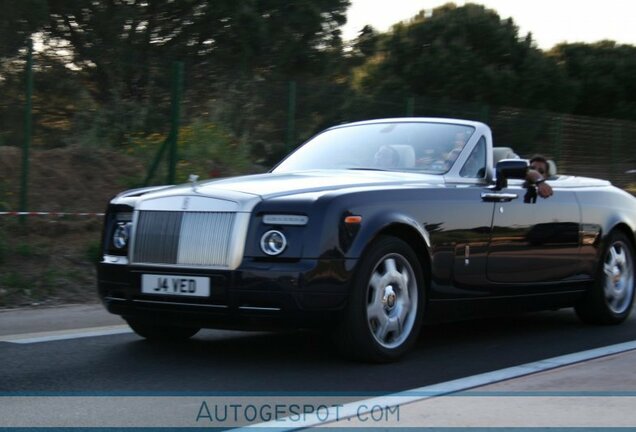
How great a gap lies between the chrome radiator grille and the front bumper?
0.08m

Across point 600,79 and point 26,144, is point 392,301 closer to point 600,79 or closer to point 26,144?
point 26,144

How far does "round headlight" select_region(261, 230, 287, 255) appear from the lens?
5820mm

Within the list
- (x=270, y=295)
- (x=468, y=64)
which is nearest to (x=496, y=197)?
(x=270, y=295)

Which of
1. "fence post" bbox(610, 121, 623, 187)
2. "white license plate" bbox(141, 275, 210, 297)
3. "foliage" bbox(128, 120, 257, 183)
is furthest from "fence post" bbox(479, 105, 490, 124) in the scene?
"white license plate" bbox(141, 275, 210, 297)

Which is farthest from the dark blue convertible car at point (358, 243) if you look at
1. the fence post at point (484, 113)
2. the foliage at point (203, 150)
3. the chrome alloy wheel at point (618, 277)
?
the fence post at point (484, 113)

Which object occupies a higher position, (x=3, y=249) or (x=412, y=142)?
(x=412, y=142)

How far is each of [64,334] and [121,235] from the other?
4.41 ft

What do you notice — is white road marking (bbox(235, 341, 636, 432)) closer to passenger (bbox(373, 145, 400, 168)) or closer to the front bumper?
the front bumper

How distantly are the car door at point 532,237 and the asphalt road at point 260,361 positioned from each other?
50 cm

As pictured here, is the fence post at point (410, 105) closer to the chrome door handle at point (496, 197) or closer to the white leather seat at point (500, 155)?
the white leather seat at point (500, 155)

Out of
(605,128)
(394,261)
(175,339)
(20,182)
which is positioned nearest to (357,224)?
(394,261)

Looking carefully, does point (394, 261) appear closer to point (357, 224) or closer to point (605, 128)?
point (357, 224)

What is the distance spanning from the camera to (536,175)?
761 centimetres

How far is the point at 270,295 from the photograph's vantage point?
18.9 ft
